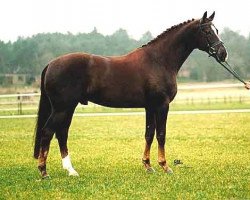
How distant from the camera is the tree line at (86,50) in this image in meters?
77.9

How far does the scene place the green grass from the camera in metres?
6.29

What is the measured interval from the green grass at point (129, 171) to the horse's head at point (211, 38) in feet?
7.23

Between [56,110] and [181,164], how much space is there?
304 centimetres

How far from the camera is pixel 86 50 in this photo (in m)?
89.1

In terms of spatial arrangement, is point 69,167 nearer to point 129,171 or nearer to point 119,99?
point 129,171

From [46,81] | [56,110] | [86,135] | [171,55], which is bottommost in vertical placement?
[86,135]

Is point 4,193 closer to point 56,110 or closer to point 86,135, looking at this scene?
point 56,110

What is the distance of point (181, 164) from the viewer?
30.0 ft

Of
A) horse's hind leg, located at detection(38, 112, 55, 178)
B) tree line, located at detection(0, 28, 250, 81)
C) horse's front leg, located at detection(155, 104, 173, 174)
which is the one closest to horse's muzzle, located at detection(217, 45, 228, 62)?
horse's front leg, located at detection(155, 104, 173, 174)

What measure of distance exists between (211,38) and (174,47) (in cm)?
73

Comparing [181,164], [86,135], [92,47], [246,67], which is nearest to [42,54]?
[92,47]

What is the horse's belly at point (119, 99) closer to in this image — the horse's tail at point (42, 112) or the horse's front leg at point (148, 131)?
the horse's front leg at point (148, 131)

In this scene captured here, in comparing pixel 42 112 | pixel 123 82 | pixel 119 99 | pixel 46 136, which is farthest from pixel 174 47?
pixel 46 136

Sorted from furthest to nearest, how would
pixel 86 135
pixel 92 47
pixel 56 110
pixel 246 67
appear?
pixel 92 47
pixel 246 67
pixel 86 135
pixel 56 110
